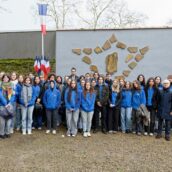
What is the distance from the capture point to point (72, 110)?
6.63m

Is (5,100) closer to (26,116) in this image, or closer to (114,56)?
(26,116)

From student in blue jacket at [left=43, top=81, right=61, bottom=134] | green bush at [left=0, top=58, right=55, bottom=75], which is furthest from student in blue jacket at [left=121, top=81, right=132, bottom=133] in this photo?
green bush at [left=0, top=58, right=55, bottom=75]

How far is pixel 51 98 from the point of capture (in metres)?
6.76

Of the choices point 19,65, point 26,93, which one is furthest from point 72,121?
point 19,65

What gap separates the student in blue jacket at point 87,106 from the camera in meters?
6.65

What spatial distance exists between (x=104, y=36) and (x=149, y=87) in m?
4.59

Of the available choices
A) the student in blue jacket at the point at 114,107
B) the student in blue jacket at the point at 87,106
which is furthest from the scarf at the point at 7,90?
the student in blue jacket at the point at 114,107

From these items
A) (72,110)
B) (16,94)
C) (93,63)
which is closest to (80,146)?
(72,110)

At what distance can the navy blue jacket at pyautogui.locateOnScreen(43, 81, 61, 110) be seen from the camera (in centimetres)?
677

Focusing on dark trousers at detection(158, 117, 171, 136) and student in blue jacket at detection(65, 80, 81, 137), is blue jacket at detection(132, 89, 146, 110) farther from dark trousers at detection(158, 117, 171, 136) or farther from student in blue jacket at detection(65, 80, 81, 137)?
student in blue jacket at detection(65, 80, 81, 137)

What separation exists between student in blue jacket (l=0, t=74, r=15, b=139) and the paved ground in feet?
0.81

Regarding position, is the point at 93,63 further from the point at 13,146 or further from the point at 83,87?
the point at 13,146

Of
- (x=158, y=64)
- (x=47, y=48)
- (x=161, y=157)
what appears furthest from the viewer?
(x=47, y=48)

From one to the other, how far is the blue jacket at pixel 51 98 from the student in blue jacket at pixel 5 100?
83 cm
